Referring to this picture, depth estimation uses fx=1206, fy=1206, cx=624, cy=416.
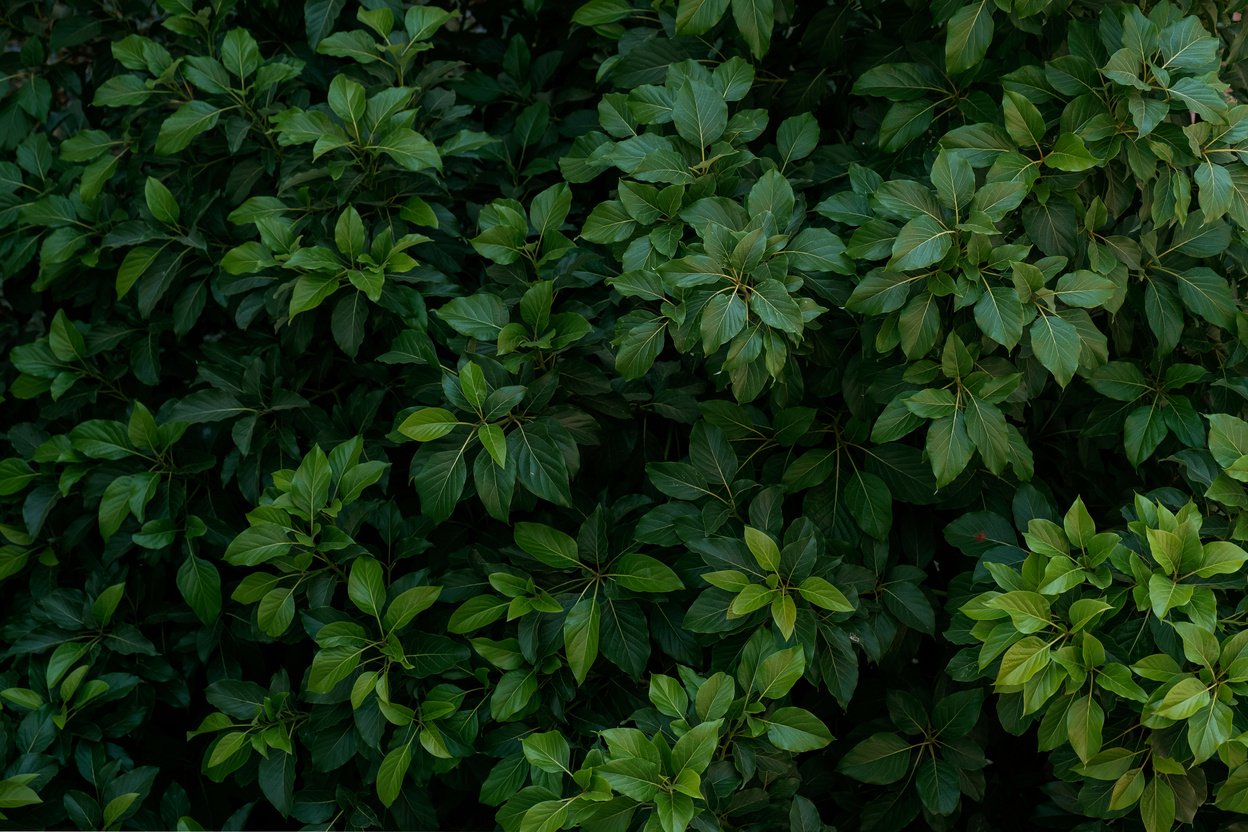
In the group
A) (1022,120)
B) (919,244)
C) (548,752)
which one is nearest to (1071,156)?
(1022,120)

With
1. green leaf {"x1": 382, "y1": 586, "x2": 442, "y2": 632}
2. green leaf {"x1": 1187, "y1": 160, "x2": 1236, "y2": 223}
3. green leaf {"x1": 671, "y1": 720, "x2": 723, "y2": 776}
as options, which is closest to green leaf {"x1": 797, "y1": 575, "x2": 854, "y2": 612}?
green leaf {"x1": 671, "y1": 720, "x2": 723, "y2": 776}

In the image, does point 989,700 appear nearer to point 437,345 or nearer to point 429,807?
point 429,807

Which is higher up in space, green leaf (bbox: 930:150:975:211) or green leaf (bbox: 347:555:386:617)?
green leaf (bbox: 930:150:975:211)

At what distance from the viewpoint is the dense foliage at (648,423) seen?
2088mm

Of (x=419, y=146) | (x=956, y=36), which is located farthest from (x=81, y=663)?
(x=956, y=36)

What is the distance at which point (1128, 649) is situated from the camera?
6.91 feet

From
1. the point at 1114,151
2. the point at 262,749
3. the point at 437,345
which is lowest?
the point at 262,749

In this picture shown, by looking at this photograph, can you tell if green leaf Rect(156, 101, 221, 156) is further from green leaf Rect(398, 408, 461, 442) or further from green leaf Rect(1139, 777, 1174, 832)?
green leaf Rect(1139, 777, 1174, 832)

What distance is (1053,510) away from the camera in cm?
235

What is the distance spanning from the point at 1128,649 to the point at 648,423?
115 cm

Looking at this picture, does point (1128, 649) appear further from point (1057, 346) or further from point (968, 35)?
point (968, 35)

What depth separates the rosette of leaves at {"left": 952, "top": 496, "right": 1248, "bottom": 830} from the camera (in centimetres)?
194

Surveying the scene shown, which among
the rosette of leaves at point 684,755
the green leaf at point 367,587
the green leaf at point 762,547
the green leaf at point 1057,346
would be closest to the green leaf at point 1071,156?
the green leaf at point 1057,346

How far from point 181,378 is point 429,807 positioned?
1.31 meters
